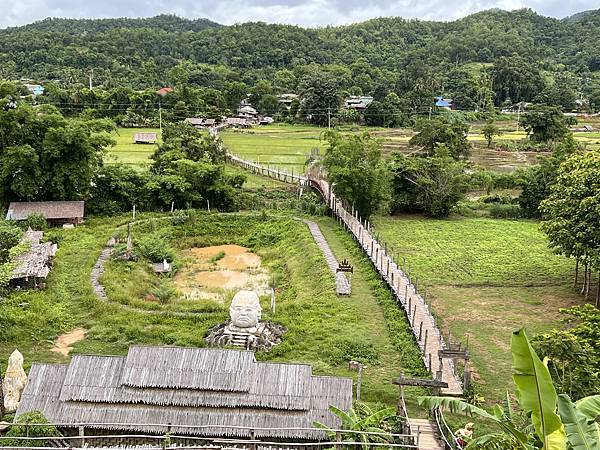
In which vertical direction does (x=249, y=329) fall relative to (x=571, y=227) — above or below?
below

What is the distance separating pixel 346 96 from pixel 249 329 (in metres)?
77.0

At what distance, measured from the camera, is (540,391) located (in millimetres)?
7652

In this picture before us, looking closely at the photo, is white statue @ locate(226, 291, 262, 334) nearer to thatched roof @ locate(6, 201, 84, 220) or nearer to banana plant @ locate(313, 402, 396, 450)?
banana plant @ locate(313, 402, 396, 450)

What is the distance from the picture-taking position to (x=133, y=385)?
13930mm

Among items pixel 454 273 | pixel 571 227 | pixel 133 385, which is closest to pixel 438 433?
pixel 133 385

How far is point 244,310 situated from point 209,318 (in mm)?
2893

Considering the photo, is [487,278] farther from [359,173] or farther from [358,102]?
[358,102]

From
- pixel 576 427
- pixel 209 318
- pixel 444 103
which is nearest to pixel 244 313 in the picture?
pixel 209 318

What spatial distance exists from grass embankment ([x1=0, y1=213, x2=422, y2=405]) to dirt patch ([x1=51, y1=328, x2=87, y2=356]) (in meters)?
0.22

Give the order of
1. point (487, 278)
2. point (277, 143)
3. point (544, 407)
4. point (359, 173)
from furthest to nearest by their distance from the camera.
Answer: point (277, 143) → point (359, 173) → point (487, 278) → point (544, 407)

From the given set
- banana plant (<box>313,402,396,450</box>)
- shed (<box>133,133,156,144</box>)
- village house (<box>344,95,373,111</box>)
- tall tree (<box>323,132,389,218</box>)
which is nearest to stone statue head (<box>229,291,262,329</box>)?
banana plant (<box>313,402,396,450</box>)

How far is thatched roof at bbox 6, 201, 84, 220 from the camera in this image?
104 ft

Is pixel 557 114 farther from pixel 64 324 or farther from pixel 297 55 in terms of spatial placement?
pixel 297 55

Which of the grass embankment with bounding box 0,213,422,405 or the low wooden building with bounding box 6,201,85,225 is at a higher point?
the low wooden building with bounding box 6,201,85,225
